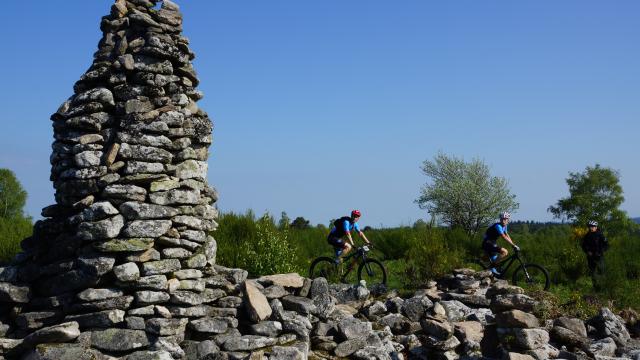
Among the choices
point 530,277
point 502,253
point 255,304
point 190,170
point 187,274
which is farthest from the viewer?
point 530,277

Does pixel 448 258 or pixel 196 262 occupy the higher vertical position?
pixel 448 258

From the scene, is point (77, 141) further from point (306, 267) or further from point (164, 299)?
point (306, 267)

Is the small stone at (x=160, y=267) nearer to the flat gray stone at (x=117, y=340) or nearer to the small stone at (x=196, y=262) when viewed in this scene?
the small stone at (x=196, y=262)

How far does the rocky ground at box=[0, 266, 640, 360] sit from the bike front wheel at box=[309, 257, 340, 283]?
2304 millimetres

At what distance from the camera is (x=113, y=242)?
25.9 ft

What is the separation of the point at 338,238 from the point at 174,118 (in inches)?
224

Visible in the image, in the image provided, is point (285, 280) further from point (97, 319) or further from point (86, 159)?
point (86, 159)

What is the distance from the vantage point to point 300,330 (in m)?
8.63

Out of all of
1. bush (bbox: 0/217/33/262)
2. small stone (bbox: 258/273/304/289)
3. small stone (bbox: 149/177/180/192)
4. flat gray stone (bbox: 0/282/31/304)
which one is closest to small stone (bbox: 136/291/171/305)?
small stone (bbox: 149/177/180/192)

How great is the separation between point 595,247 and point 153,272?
11800mm

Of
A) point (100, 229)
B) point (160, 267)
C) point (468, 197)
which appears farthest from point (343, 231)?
point (468, 197)

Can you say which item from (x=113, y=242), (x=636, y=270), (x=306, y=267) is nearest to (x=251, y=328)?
(x=113, y=242)

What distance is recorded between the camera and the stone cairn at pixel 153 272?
787 cm

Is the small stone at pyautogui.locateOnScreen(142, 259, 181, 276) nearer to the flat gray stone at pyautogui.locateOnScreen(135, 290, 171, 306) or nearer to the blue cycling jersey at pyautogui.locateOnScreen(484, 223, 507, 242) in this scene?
the flat gray stone at pyautogui.locateOnScreen(135, 290, 171, 306)
